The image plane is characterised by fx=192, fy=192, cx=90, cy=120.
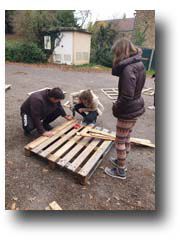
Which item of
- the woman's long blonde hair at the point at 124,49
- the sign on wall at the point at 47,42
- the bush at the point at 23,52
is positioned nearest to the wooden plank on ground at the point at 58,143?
the woman's long blonde hair at the point at 124,49

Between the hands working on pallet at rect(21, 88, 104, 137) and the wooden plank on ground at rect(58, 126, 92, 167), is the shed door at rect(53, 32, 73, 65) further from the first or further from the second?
the wooden plank on ground at rect(58, 126, 92, 167)

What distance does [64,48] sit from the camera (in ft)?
44.6

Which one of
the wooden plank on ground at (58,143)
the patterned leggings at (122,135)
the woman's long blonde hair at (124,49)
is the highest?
the woman's long blonde hair at (124,49)

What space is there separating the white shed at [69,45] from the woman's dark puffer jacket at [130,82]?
1217cm

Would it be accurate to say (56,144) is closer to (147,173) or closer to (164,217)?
(147,173)

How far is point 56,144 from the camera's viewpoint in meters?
2.82

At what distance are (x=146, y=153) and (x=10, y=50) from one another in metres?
12.7

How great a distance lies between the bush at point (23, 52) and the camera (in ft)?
42.6

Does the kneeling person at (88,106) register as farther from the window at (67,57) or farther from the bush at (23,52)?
the bush at (23,52)

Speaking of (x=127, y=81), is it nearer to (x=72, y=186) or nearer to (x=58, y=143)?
(x=72, y=186)

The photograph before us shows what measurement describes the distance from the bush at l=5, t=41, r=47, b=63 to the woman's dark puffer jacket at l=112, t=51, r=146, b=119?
42.0ft

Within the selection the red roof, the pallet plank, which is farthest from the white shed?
the pallet plank
